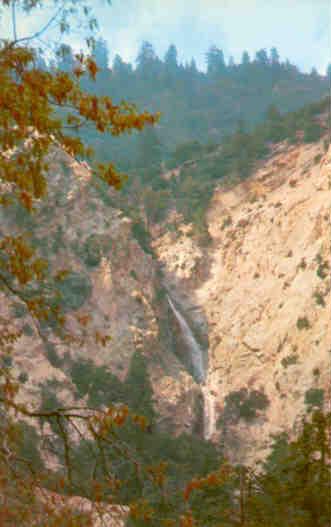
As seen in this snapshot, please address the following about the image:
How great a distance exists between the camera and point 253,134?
167ft

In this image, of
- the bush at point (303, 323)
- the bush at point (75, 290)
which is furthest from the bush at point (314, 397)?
the bush at point (75, 290)

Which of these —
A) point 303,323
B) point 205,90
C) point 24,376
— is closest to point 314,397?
point 303,323

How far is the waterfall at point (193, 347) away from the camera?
30.6 metres

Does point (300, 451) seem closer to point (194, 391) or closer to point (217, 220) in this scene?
point (194, 391)

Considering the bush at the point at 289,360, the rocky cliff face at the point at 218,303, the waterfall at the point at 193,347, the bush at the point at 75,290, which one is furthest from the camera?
the waterfall at the point at 193,347

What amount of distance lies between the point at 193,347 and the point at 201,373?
2.39 m

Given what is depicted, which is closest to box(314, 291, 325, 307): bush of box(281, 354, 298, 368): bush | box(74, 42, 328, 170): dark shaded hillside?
box(281, 354, 298, 368): bush

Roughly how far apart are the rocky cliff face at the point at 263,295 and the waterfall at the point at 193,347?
649mm

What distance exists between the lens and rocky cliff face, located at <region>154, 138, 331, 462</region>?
25203 millimetres

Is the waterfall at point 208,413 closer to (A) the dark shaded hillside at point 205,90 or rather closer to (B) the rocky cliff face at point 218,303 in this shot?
(B) the rocky cliff face at point 218,303

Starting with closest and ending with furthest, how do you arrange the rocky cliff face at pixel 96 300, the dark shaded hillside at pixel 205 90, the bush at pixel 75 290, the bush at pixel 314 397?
1. the bush at pixel 314 397
2. the rocky cliff face at pixel 96 300
3. the bush at pixel 75 290
4. the dark shaded hillside at pixel 205 90

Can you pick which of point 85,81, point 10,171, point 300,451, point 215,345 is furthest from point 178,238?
point 85,81

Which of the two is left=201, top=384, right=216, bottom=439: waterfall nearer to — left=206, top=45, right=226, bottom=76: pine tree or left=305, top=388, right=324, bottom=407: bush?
left=305, top=388, right=324, bottom=407: bush

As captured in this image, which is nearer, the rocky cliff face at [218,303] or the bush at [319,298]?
the rocky cliff face at [218,303]
